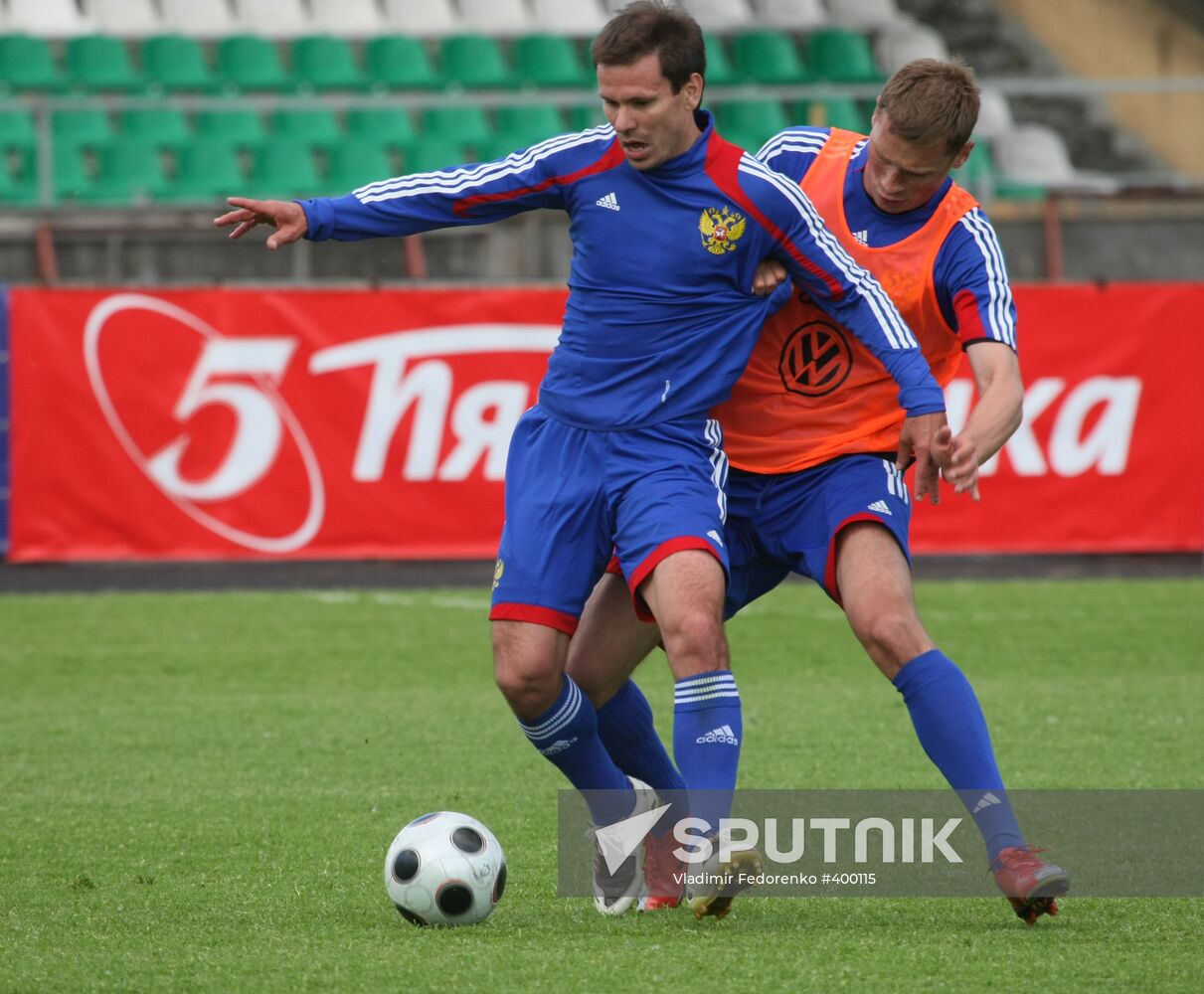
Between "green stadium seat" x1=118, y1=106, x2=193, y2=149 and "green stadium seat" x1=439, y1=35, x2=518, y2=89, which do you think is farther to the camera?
"green stadium seat" x1=439, y1=35, x2=518, y2=89

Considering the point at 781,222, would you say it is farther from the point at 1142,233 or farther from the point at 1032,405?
the point at 1142,233

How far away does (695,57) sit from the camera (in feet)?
14.5

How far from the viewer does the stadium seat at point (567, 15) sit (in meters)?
18.4

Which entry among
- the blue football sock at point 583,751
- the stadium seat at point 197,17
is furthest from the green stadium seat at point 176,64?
the blue football sock at point 583,751

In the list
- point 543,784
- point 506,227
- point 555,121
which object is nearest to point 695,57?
point 543,784

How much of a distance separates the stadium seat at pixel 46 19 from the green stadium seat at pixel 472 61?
327 cm

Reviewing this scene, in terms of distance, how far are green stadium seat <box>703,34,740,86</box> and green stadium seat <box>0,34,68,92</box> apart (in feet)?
19.0

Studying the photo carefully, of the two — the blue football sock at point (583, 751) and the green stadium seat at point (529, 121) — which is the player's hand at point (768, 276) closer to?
the blue football sock at point (583, 751)

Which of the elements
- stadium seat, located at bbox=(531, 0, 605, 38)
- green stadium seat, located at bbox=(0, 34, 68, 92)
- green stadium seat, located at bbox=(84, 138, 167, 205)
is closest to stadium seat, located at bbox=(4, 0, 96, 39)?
green stadium seat, located at bbox=(0, 34, 68, 92)

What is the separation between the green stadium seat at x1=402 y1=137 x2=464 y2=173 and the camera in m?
15.1

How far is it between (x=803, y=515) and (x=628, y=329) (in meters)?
0.64

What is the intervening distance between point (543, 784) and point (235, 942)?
7.48ft

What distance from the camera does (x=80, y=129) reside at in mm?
15336

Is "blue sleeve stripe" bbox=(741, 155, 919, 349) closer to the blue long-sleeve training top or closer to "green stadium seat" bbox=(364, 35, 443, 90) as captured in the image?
the blue long-sleeve training top
